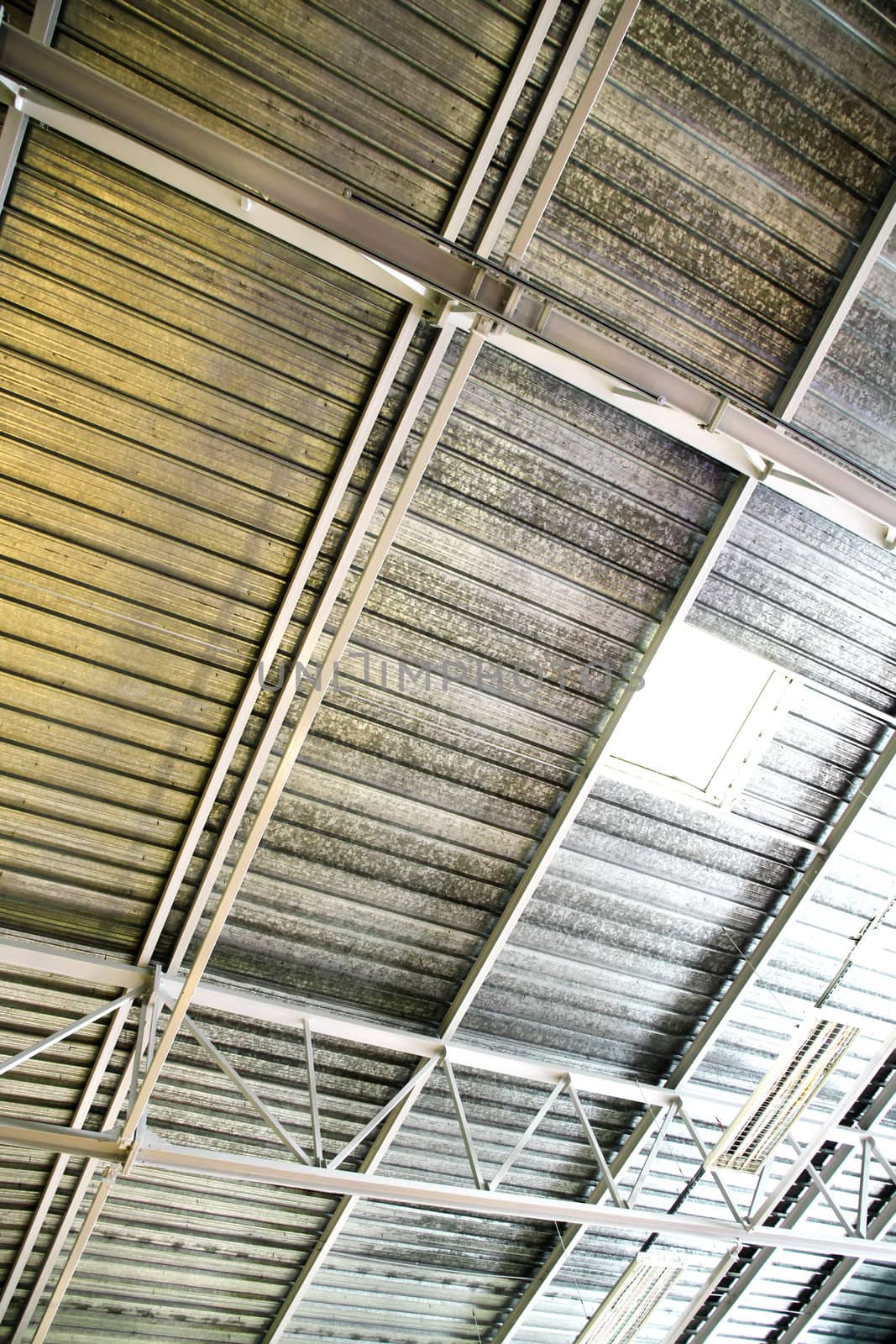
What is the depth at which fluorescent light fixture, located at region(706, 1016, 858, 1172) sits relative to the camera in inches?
433

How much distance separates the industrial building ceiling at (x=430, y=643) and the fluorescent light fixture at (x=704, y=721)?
76 mm

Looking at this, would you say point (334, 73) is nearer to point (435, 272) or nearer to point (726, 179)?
point (435, 272)

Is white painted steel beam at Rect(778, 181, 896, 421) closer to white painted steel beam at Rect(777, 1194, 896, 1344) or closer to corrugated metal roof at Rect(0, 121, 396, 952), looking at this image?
corrugated metal roof at Rect(0, 121, 396, 952)

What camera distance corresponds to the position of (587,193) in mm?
9969

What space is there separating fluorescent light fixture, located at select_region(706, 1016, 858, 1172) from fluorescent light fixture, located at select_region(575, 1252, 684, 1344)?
1.51 m

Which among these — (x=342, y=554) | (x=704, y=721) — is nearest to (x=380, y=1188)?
(x=704, y=721)

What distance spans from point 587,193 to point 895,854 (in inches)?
421

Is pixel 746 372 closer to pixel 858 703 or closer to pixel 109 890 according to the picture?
pixel 858 703

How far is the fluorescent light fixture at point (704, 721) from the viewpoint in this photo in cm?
1228

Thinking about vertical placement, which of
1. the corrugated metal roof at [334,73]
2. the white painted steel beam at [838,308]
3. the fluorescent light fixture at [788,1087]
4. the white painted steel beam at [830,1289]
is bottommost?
the white painted steel beam at [830,1289]

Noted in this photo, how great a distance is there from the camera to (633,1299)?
1303 cm

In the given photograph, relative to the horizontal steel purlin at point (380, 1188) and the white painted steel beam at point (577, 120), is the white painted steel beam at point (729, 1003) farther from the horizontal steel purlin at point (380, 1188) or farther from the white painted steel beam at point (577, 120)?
the white painted steel beam at point (577, 120)

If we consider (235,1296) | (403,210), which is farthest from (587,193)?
(235,1296)

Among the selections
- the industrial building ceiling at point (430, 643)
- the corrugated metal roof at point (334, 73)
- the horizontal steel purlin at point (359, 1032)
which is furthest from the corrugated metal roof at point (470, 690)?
the corrugated metal roof at point (334, 73)
